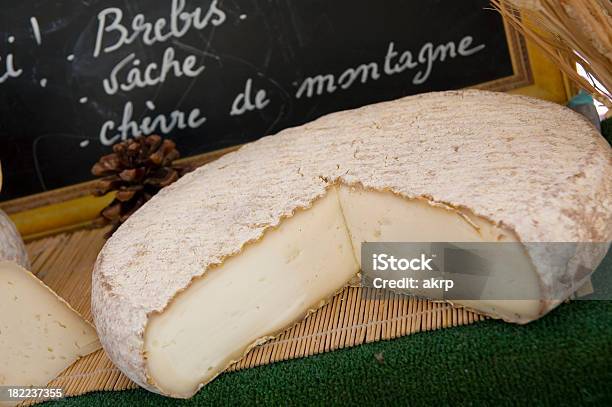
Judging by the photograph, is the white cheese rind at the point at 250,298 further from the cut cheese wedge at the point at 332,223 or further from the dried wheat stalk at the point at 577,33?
the dried wheat stalk at the point at 577,33

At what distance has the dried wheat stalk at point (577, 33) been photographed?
1.28 metres

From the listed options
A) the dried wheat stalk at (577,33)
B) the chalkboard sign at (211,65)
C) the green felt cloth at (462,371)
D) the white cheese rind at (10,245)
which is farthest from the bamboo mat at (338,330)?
the chalkboard sign at (211,65)

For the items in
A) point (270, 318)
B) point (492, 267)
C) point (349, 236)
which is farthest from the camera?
point (349, 236)

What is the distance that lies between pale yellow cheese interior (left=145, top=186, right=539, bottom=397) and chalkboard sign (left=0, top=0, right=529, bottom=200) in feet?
2.19

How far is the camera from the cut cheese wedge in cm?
120

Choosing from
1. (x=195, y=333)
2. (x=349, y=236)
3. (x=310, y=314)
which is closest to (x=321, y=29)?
(x=349, y=236)

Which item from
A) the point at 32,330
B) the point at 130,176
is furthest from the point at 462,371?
the point at 130,176

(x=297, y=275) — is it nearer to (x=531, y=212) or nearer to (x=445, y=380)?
(x=445, y=380)

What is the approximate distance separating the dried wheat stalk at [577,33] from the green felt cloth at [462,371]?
14.5 inches

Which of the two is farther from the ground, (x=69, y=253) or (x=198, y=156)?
(x=198, y=156)

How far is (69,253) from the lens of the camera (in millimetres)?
2049

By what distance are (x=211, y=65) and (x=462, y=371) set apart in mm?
1202

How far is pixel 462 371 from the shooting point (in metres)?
1.18

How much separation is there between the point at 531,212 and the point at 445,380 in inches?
12.1
